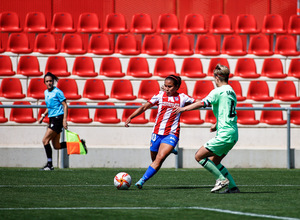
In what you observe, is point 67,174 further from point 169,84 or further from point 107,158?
point 169,84

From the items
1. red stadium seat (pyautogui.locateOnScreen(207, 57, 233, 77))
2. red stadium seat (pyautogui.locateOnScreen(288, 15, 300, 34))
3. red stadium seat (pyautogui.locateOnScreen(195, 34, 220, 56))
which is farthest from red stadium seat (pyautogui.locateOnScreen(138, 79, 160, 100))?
red stadium seat (pyautogui.locateOnScreen(288, 15, 300, 34))

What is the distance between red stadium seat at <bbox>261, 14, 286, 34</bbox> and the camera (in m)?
16.8

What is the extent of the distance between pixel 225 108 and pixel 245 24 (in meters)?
9.82

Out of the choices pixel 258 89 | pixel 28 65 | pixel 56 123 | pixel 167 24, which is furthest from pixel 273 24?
pixel 56 123

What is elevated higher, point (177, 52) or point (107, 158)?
point (177, 52)

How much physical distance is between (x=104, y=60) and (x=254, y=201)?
9.34 meters

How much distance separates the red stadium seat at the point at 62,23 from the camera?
16.7 metres

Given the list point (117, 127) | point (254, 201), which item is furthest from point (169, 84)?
point (117, 127)

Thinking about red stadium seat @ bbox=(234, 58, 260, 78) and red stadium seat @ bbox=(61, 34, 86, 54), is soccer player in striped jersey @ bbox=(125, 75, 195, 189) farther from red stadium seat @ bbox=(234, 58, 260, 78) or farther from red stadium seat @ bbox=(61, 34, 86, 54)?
red stadium seat @ bbox=(61, 34, 86, 54)

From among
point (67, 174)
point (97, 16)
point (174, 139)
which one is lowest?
point (67, 174)

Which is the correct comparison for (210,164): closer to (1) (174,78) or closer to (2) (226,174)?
(2) (226,174)

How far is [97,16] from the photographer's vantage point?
56.2 feet

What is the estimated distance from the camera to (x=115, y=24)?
54.7ft

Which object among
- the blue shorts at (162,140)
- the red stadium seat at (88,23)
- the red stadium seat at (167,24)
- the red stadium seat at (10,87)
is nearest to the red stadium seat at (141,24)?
A: the red stadium seat at (167,24)
